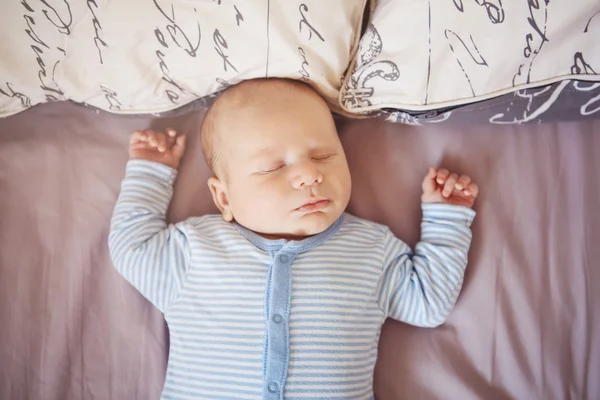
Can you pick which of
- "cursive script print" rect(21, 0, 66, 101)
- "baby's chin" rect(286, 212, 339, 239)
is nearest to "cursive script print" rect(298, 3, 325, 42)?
"baby's chin" rect(286, 212, 339, 239)

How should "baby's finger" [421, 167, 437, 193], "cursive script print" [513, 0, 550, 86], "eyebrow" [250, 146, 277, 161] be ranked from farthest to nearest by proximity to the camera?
1. "baby's finger" [421, 167, 437, 193]
2. "eyebrow" [250, 146, 277, 161]
3. "cursive script print" [513, 0, 550, 86]

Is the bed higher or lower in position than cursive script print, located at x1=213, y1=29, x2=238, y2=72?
lower

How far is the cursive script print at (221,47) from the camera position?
94cm

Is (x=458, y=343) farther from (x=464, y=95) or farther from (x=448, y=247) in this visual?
(x=464, y=95)

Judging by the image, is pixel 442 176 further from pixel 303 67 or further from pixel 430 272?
pixel 303 67

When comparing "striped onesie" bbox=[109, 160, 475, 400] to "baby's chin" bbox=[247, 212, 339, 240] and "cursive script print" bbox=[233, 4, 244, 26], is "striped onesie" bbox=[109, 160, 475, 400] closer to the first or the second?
"baby's chin" bbox=[247, 212, 339, 240]

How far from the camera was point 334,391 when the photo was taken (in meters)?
0.91

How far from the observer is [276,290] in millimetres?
937

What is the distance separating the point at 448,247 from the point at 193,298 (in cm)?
55

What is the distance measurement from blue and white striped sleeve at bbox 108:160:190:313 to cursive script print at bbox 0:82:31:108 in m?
0.25

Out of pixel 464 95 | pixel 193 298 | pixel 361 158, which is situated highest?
pixel 464 95

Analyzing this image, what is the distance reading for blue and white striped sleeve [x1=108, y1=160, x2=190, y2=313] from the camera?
1.01 m

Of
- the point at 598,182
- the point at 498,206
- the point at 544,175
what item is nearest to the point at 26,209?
the point at 498,206

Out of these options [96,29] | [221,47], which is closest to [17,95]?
[96,29]
